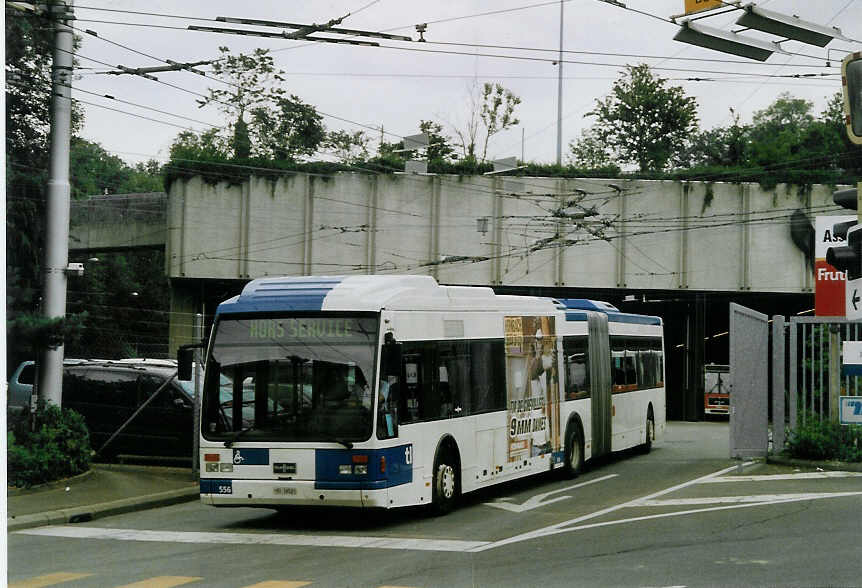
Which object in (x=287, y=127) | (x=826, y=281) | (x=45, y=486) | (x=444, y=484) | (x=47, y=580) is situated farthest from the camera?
(x=826, y=281)

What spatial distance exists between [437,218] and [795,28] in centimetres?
2871

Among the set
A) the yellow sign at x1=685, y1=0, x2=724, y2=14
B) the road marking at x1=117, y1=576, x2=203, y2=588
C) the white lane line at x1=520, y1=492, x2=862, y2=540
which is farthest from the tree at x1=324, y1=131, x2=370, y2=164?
the yellow sign at x1=685, y1=0, x2=724, y2=14

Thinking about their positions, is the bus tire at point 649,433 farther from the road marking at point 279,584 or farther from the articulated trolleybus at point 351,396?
the road marking at point 279,584

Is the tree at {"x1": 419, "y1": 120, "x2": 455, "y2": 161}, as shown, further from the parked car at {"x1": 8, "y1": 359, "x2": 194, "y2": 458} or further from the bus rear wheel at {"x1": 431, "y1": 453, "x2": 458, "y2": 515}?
the parked car at {"x1": 8, "y1": 359, "x2": 194, "y2": 458}

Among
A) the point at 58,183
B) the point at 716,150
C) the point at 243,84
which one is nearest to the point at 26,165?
the point at 58,183

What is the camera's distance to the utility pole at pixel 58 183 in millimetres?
16234

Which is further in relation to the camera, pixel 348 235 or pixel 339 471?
pixel 348 235

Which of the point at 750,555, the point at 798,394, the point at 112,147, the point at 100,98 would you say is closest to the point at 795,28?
the point at 750,555

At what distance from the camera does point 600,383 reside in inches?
837

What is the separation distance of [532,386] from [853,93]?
9500 mm

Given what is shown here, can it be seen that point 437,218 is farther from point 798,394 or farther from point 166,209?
point 798,394

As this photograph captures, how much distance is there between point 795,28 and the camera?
10117 millimetres

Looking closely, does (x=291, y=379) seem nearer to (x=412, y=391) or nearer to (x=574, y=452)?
A: (x=412, y=391)

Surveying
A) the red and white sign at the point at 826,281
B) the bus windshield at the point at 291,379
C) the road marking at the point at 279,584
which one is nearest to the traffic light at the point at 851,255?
the road marking at the point at 279,584
